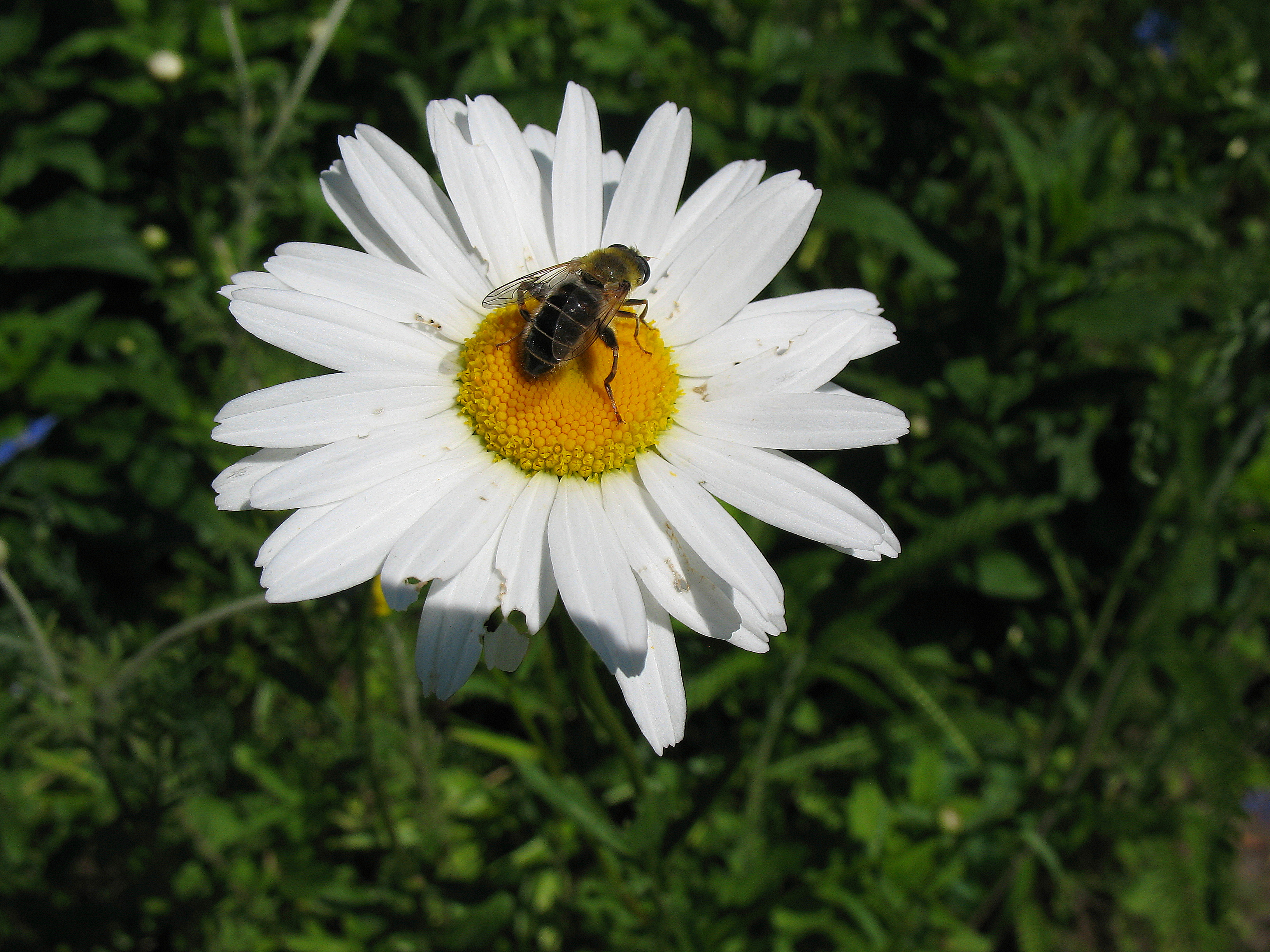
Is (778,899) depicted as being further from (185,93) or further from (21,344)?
(185,93)

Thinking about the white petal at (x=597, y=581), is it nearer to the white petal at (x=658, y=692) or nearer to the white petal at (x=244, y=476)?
the white petal at (x=658, y=692)

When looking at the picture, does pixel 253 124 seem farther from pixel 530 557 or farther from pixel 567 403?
pixel 530 557

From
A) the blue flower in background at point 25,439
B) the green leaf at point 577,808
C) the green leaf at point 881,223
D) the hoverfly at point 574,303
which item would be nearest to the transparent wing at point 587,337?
the hoverfly at point 574,303

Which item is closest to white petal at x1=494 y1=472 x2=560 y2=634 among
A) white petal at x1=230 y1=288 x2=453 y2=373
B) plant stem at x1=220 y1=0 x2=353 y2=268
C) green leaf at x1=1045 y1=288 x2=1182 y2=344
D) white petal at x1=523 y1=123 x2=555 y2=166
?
white petal at x1=230 y1=288 x2=453 y2=373

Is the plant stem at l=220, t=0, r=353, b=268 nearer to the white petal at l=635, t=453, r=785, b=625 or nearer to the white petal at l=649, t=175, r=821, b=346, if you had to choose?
the white petal at l=649, t=175, r=821, b=346

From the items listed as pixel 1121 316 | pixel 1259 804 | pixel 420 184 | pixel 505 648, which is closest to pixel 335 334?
pixel 420 184

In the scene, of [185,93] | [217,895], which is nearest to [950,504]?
[217,895]
